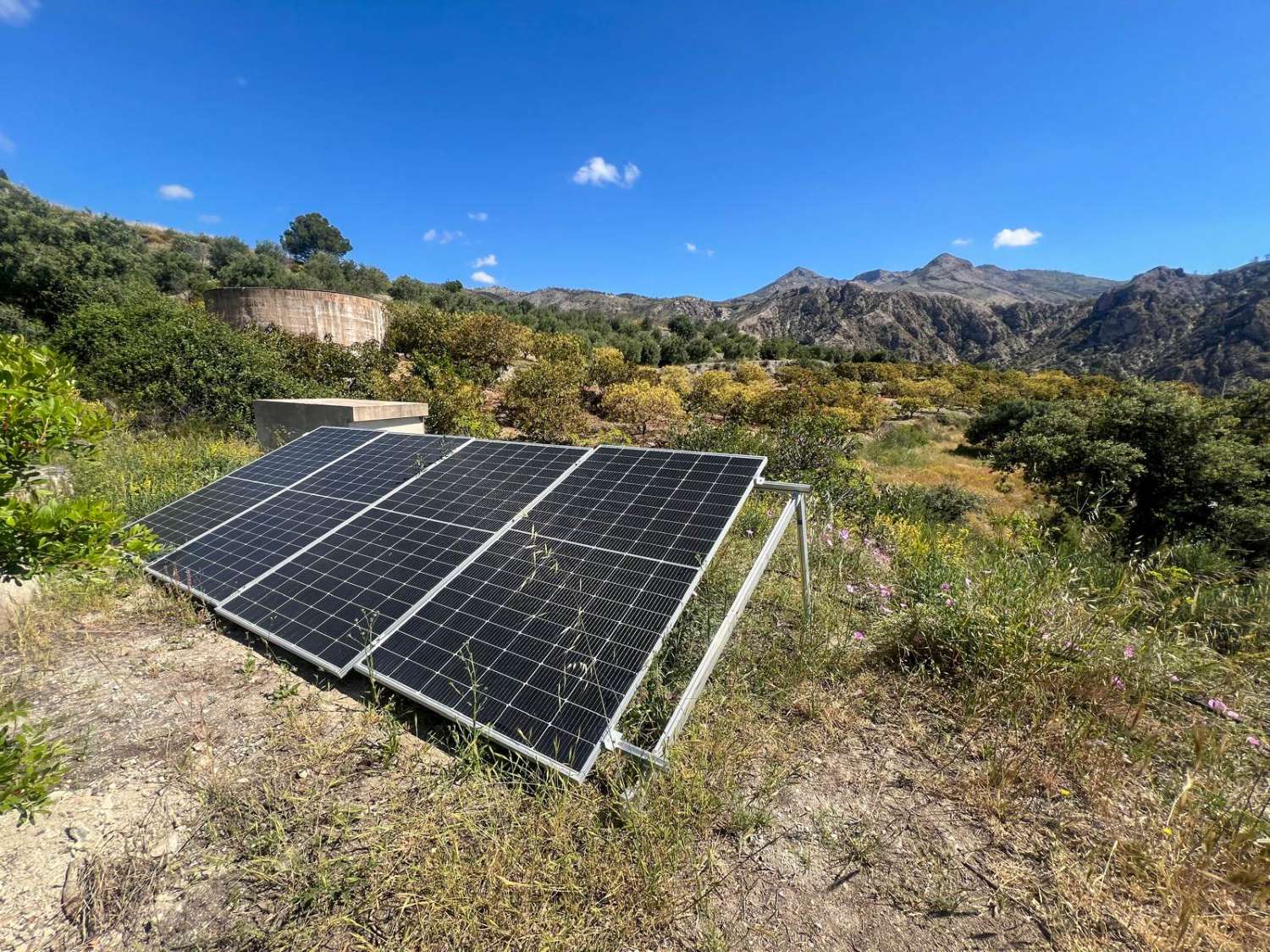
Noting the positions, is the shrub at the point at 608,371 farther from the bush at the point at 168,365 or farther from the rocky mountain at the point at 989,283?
the rocky mountain at the point at 989,283

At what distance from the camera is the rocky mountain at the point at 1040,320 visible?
5809cm

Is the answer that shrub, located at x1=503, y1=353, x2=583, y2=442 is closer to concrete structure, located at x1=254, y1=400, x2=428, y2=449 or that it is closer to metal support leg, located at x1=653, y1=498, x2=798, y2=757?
concrete structure, located at x1=254, y1=400, x2=428, y2=449

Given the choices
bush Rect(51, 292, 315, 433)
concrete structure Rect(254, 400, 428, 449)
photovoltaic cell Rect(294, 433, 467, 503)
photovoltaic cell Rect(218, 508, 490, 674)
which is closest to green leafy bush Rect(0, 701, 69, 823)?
photovoltaic cell Rect(218, 508, 490, 674)

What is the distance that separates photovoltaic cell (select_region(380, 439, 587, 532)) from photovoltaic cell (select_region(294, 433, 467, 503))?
330 millimetres

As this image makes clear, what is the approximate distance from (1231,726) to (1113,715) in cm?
59

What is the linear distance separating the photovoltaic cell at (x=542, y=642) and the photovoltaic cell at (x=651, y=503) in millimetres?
178

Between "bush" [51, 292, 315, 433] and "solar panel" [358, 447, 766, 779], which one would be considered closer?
"solar panel" [358, 447, 766, 779]

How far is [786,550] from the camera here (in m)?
5.45

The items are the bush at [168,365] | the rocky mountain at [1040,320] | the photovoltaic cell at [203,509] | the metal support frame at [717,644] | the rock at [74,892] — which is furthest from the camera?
the rocky mountain at [1040,320]

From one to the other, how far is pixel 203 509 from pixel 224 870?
4.90 m

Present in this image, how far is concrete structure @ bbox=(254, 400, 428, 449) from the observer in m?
8.98

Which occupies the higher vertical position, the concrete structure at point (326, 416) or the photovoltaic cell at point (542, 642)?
the concrete structure at point (326, 416)

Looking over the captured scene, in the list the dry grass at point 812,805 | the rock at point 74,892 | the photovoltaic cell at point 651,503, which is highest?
the photovoltaic cell at point 651,503

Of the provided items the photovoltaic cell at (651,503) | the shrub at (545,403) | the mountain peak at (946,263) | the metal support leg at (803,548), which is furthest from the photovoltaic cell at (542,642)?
the mountain peak at (946,263)
